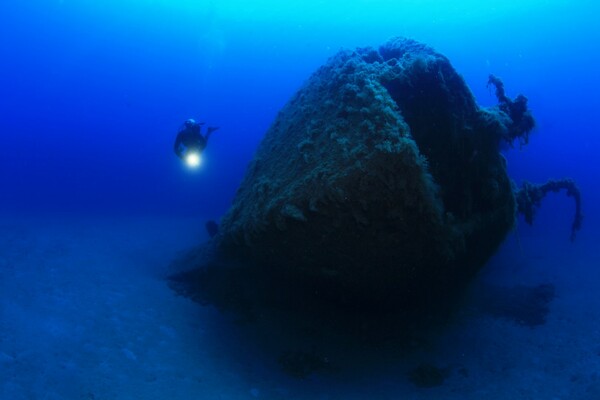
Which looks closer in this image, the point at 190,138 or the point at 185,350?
the point at 185,350

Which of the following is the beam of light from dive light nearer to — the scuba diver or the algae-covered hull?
the scuba diver

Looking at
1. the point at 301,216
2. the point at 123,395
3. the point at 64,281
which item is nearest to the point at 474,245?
the point at 301,216

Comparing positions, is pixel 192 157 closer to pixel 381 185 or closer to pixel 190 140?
pixel 190 140

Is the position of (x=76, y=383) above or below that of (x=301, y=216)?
below

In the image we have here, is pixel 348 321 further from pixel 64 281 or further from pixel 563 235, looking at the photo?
pixel 563 235

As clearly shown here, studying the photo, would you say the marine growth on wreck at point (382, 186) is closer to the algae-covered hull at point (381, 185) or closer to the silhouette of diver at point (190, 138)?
the algae-covered hull at point (381, 185)

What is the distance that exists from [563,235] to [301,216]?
12063 millimetres

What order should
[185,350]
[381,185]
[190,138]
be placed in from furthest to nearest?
[190,138] → [185,350] → [381,185]

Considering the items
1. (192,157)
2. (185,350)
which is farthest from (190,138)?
(185,350)

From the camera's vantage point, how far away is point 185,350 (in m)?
5.55

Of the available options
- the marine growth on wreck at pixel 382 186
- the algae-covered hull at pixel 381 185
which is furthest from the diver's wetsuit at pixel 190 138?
the algae-covered hull at pixel 381 185

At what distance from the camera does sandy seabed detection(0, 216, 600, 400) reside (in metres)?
4.40

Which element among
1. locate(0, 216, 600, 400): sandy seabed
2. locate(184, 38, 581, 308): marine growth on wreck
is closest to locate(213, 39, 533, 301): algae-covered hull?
locate(184, 38, 581, 308): marine growth on wreck

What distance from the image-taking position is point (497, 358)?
5.66 m
